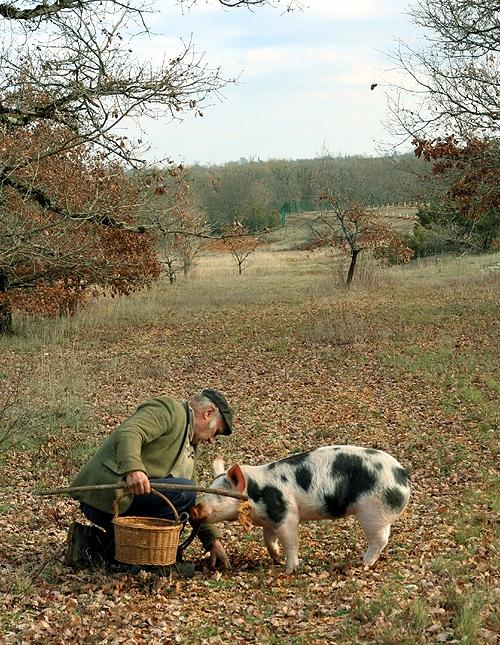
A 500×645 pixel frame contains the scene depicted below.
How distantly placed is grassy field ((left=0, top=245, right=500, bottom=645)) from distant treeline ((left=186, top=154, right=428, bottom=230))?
331 centimetres

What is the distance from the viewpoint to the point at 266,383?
53.4 ft

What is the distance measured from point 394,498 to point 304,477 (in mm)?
756

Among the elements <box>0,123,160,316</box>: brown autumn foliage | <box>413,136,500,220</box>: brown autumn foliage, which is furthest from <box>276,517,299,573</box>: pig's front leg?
<box>413,136,500,220</box>: brown autumn foliage

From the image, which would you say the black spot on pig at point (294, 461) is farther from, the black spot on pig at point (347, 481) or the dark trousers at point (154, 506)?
the dark trousers at point (154, 506)

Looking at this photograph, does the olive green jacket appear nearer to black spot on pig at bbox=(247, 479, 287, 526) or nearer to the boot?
the boot

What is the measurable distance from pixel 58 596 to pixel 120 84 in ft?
23.1

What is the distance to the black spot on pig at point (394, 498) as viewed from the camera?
6895 millimetres

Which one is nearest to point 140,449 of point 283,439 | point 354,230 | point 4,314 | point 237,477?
point 237,477

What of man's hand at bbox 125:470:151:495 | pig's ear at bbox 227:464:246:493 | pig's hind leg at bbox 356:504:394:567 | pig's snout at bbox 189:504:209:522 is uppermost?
man's hand at bbox 125:470:151:495

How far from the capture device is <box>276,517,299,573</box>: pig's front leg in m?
6.90

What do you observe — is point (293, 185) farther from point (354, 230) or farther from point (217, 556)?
point (217, 556)

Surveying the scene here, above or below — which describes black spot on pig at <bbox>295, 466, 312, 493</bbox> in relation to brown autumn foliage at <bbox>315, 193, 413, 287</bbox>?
below

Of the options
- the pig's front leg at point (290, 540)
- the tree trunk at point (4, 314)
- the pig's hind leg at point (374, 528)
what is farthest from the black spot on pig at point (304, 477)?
the tree trunk at point (4, 314)

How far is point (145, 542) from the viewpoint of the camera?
6.15 metres
